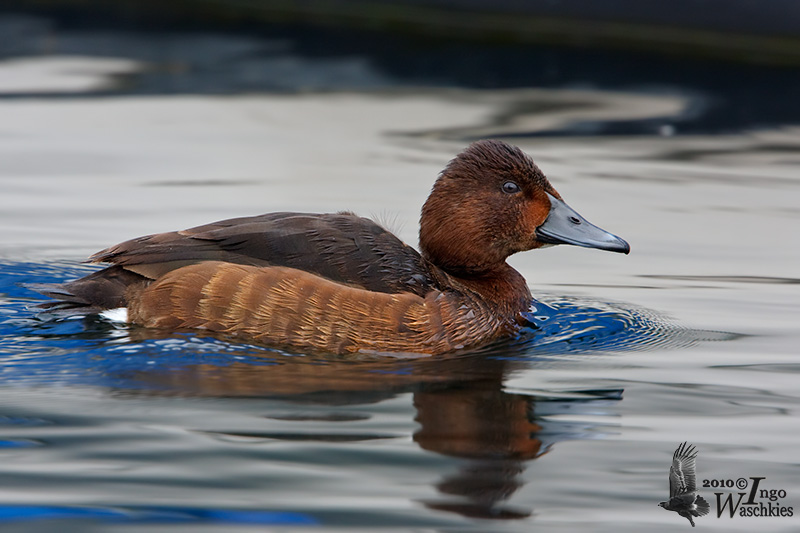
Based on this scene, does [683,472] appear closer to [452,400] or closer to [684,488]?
[684,488]

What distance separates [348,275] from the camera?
5562 mm

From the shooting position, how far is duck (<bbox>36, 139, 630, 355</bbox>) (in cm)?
546

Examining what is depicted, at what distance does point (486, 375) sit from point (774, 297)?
2.28m

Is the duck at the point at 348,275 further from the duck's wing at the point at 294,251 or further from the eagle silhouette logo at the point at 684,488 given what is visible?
the eagle silhouette logo at the point at 684,488

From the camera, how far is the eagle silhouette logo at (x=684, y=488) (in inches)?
148

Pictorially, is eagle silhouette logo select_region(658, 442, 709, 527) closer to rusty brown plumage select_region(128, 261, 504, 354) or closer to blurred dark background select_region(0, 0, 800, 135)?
rusty brown plumage select_region(128, 261, 504, 354)

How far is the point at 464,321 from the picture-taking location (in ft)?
18.7

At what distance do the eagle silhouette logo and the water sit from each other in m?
0.04

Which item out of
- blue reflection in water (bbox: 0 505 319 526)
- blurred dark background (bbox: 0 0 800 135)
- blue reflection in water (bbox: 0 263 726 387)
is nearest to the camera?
blue reflection in water (bbox: 0 505 319 526)

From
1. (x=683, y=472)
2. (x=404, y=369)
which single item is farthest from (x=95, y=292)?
(x=683, y=472)

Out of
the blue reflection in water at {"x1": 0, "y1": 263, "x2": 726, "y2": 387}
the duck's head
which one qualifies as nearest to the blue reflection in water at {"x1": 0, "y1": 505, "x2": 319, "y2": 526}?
the blue reflection in water at {"x1": 0, "y1": 263, "x2": 726, "y2": 387}

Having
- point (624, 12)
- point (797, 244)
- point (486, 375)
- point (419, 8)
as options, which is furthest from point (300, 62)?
point (486, 375)

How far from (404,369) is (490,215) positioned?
1.11 m

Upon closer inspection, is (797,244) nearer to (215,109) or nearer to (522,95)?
(522,95)
